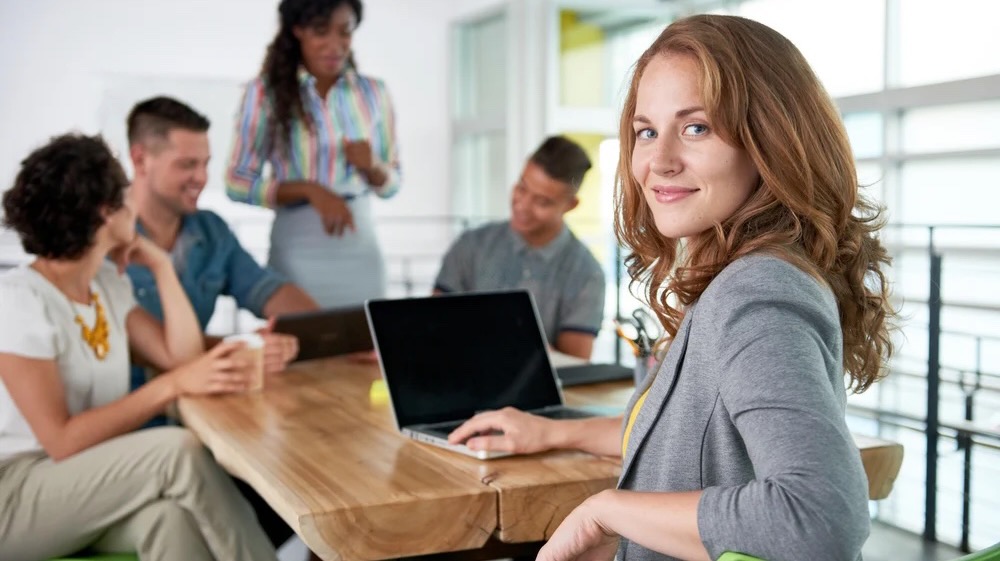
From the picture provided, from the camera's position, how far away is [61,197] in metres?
1.97

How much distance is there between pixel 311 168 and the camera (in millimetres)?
3668

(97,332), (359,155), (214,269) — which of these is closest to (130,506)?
(97,332)

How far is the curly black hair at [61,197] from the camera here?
1950 mm

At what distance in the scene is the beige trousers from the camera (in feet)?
5.54

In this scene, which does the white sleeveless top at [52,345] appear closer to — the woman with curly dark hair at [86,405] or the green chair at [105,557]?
the woman with curly dark hair at [86,405]

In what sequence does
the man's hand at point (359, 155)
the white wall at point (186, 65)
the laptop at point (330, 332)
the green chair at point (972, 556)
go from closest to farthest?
the green chair at point (972, 556), the laptop at point (330, 332), the man's hand at point (359, 155), the white wall at point (186, 65)

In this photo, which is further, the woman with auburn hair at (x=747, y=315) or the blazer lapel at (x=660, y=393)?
the blazer lapel at (x=660, y=393)

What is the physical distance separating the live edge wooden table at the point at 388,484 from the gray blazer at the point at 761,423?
376mm

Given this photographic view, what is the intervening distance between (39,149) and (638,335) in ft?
4.12

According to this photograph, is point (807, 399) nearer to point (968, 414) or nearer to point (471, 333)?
point (471, 333)

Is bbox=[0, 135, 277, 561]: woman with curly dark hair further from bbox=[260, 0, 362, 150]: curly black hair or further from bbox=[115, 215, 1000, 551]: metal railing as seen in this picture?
bbox=[260, 0, 362, 150]: curly black hair

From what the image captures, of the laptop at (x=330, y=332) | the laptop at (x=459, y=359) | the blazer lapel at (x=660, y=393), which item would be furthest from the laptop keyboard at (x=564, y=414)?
the laptop at (x=330, y=332)

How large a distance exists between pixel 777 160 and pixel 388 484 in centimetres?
68

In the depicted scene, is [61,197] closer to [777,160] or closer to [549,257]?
[549,257]
